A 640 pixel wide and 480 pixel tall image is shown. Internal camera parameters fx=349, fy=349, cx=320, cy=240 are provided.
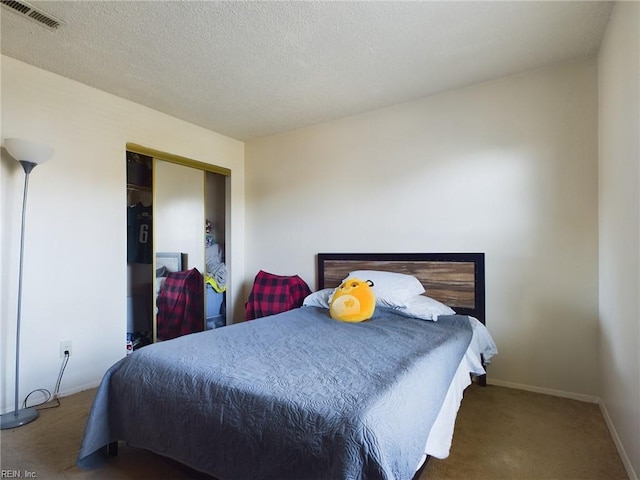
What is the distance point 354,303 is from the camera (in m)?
2.49

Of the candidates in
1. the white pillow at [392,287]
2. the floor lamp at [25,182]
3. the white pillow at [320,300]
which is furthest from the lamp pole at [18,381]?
the white pillow at [392,287]

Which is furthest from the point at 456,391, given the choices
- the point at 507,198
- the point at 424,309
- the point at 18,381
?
the point at 18,381

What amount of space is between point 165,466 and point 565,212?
113 inches

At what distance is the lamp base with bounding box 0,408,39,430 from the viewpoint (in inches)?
82.0

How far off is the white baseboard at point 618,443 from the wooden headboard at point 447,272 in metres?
0.86

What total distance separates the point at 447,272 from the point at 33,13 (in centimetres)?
313

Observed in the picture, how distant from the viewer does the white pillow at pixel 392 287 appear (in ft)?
8.57

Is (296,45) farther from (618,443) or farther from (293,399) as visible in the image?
(618,443)

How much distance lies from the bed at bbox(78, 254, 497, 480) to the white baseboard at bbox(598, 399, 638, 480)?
2.42 feet

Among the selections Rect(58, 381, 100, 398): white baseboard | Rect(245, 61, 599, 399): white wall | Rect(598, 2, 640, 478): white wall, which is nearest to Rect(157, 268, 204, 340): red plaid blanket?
Rect(58, 381, 100, 398): white baseboard

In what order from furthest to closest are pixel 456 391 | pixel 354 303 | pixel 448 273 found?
1. pixel 448 273
2. pixel 354 303
3. pixel 456 391

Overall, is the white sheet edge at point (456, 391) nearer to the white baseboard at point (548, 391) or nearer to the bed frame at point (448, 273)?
the bed frame at point (448, 273)

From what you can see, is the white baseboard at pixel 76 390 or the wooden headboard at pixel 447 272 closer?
the white baseboard at pixel 76 390

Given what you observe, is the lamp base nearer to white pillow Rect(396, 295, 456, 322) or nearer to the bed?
the bed
